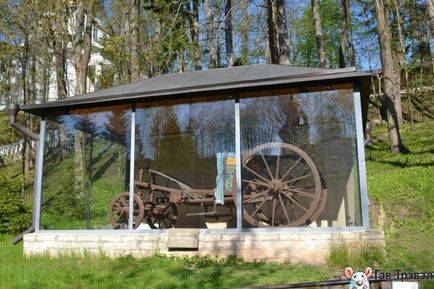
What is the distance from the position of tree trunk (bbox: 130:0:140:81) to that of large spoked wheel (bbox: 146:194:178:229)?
27.0ft

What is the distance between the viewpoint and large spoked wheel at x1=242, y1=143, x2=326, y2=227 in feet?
22.3

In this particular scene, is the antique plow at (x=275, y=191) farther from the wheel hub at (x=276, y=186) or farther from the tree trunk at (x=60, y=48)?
the tree trunk at (x=60, y=48)

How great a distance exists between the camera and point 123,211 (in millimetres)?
7582

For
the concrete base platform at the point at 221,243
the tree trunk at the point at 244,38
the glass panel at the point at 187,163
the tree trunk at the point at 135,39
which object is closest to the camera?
the concrete base platform at the point at 221,243

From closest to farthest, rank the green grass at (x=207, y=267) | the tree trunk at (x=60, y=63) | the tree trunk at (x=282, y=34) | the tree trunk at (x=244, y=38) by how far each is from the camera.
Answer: the green grass at (x=207, y=267) < the tree trunk at (x=282, y=34) < the tree trunk at (x=60, y=63) < the tree trunk at (x=244, y=38)

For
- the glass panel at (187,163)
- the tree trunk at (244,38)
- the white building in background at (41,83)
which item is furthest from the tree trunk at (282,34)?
the white building in background at (41,83)

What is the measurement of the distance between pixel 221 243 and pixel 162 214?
73.1 inches

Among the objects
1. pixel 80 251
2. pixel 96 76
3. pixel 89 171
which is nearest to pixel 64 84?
pixel 96 76

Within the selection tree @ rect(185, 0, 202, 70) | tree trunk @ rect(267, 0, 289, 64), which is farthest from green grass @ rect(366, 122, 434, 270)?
tree @ rect(185, 0, 202, 70)

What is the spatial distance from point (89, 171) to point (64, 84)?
1158 cm

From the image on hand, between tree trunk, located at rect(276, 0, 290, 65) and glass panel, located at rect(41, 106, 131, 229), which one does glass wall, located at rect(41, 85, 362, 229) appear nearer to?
glass panel, located at rect(41, 106, 131, 229)

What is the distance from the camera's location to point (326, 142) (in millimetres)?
6719

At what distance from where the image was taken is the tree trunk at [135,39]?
15.5m

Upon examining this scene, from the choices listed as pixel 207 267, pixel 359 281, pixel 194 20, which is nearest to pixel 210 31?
pixel 194 20
